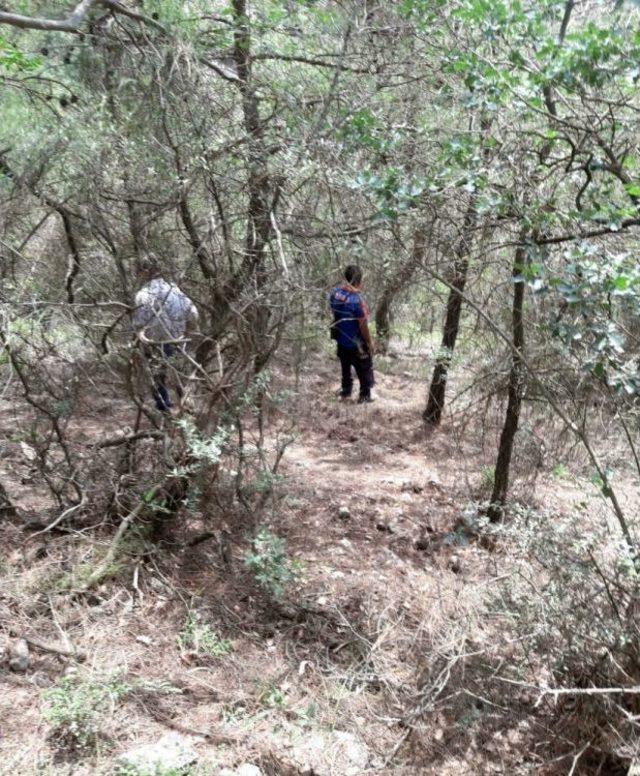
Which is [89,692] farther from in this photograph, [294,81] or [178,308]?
[294,81]

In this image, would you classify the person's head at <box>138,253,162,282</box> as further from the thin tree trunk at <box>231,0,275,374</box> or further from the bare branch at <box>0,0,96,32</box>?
the bare branch at <box>0,0,96,32</box>

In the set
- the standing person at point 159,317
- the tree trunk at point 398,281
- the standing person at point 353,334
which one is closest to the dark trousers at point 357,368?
the standing person at point 353,334

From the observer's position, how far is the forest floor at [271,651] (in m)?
2.85

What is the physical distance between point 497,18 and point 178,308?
2.64m

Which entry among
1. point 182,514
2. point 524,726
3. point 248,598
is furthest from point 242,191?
point 524,726

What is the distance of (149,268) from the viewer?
4270 millimetres

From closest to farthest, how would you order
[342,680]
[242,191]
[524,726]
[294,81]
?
[524,726] < [342,680] < [242,191] < [294,81]

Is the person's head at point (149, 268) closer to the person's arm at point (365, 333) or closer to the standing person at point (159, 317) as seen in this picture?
the standing person at point (159, 317)

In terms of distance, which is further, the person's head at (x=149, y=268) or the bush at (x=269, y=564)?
the person's head at (x=149, y=268)

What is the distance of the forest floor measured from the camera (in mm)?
2846

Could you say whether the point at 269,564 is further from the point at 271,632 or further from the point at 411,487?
the point at 411,487

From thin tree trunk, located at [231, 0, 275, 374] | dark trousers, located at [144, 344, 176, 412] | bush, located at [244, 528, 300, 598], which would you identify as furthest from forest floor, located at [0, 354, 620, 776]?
thin tree trunk, located at [231, 0, 275, 374]

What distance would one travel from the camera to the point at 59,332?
4.11 meters

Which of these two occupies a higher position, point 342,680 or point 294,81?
point 294,81
